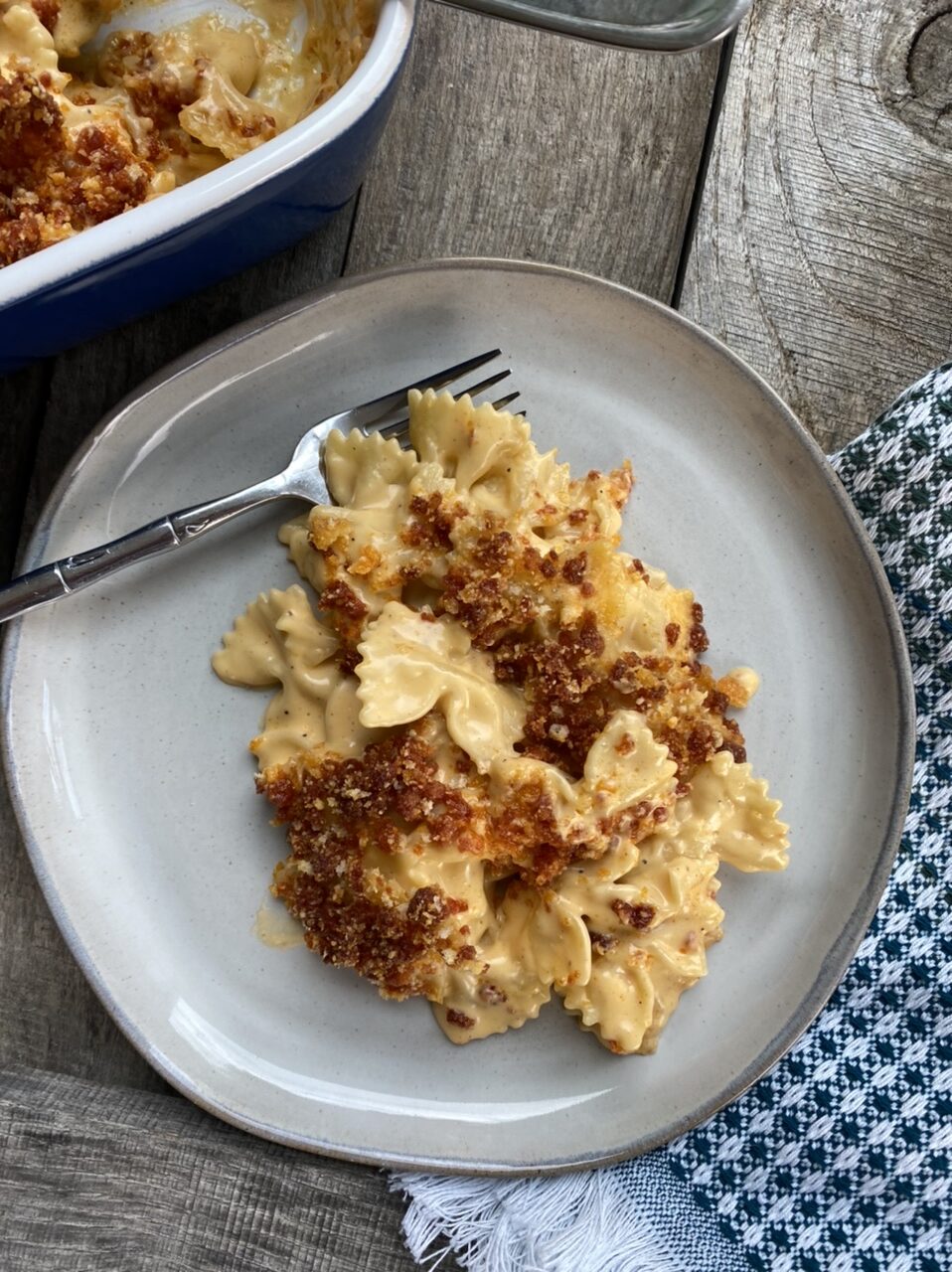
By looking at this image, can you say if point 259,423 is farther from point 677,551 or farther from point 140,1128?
point 140,1128

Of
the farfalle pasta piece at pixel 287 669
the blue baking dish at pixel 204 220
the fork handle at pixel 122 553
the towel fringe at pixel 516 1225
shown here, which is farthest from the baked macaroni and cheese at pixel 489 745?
the blue baking dish at pixel 204 220

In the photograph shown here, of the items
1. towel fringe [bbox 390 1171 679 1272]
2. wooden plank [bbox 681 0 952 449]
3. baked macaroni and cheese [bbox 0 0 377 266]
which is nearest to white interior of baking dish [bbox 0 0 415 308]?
baked macaroni and cheese [bbox 0 0 377 266]

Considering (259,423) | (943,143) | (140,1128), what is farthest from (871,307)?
(140,1128)

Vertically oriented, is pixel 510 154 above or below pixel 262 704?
above

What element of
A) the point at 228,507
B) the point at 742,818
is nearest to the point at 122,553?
the point at 228,507

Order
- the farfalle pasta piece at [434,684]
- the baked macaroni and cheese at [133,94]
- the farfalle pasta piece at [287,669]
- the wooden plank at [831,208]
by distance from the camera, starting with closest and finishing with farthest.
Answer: the baked macaroni and cheese at [133,94] → the farfalle pasta piece at [434,684] → the farfalle pasta piece at [287,669] → the wooden plank at [831,208]

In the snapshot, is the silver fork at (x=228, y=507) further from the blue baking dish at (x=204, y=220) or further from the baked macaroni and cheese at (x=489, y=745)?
the blue baking dish at (x=204, y=220)

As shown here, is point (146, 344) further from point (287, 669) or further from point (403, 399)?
point (287, 669)
